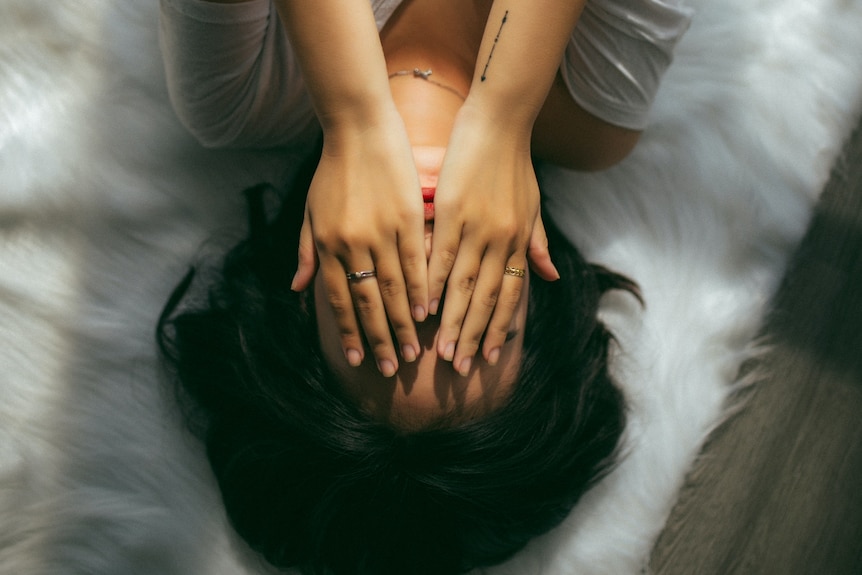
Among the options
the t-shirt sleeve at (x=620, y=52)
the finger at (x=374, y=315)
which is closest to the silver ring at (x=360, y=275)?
the finger at (x=374, y=315)

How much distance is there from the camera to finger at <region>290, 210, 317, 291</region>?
669mm

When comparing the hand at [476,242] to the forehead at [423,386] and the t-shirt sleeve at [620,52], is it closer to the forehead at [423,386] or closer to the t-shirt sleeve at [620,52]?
the forehead at [423,386]

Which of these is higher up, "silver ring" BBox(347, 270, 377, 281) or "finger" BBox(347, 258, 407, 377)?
"silver ring" BBox(347, 270, 377, 281)

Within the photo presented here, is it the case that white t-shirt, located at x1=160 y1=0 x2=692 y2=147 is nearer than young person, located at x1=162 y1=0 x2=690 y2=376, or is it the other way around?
young person, located at x1=162 y1=0 x2=690 y2=376

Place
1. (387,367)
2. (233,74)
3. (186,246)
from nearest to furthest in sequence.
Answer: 1. (387,367)
2. (233,74)
3. (186,246)

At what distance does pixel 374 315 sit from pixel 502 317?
12cm

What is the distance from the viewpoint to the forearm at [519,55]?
2.15 ft

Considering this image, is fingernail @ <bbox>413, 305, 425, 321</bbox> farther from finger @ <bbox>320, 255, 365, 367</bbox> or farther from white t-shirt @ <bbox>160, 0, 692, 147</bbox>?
white t-shirt @ <bbox>160, 0, 692, 147</bbox>

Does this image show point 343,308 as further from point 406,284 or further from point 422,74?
point 422,74

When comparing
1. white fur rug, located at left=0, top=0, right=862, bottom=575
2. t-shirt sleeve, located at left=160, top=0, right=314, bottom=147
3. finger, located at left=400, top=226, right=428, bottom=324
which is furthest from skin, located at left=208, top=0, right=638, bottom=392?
white fur rug, located at left=0, top=0, right=862, bottom=575

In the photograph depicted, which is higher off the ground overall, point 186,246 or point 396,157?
point 396,157

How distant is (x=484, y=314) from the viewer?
0.63 m

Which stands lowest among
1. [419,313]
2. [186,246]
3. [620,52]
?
[186,246]

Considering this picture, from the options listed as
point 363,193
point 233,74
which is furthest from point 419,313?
point 233,74
